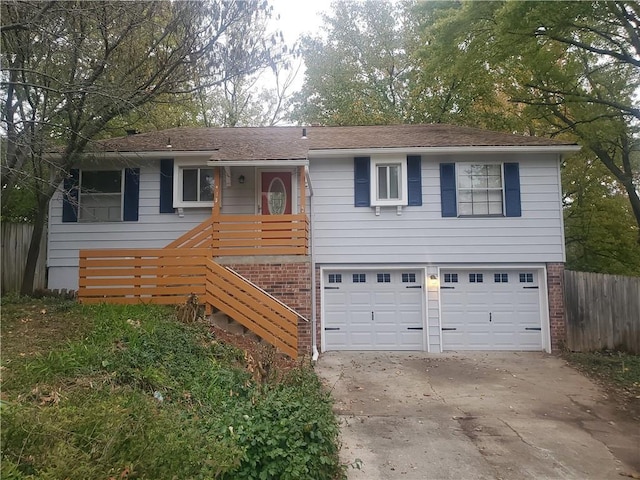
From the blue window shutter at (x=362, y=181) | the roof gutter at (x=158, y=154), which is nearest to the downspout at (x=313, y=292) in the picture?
the blue window shutter at (x=362, y=181)

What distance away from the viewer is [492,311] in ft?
32.4

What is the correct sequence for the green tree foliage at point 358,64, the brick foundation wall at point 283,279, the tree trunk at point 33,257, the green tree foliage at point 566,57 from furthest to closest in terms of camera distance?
the green tree foliage at point 358,64, the tree trunk at point 33,257, the brick foundation wall at point 283,279, the green tree foliage at point 566,57

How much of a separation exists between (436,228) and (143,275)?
6.72 meters

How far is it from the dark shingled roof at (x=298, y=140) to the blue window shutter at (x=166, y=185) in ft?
1.36

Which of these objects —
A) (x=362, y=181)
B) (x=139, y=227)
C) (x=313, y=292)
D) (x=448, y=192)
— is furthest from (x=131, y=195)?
(x=448, y=192)

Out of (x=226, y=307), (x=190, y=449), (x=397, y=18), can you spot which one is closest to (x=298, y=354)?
(x=226, y=307)

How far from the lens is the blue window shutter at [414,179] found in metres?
10.0

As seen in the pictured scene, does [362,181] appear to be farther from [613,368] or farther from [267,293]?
[613,368]

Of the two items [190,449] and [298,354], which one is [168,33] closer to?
[298,354]

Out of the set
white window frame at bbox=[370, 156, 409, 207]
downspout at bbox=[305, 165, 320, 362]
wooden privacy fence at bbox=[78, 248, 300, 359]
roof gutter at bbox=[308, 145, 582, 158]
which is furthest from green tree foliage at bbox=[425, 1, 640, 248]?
wooden privacy fence at bbox=[78, 248, 300, 359]

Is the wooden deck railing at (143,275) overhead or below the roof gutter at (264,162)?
below

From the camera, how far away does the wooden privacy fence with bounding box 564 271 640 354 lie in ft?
29.3

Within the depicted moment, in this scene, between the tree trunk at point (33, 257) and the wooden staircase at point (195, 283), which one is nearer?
the wooden staircase at point (195, 283)

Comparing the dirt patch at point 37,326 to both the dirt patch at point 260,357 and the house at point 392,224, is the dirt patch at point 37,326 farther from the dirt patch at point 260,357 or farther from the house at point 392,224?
the house at point 392,224
